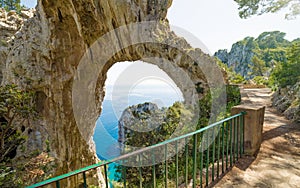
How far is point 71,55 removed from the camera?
8.87 m

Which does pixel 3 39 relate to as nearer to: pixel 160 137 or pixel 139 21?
pixel 139 21

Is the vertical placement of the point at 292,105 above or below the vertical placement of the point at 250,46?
below

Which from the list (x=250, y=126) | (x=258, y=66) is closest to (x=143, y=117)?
(x=250, y=126)

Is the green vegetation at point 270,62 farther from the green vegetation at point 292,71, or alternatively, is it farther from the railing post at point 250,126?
the railing post at point 250,126

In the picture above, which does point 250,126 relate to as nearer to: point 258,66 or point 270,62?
point 258,66

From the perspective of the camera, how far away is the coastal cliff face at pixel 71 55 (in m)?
7.58

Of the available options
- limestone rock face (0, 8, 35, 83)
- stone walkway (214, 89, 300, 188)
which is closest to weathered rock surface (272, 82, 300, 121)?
stone walkway (214, 89, 300, 188)

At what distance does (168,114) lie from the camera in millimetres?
7035

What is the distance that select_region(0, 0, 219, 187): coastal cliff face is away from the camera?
7582 mm

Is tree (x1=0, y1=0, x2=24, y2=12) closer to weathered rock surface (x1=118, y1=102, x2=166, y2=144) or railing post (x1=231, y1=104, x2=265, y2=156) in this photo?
weathered rock surface (x1=118, y1=102, x2=166, y2=144)

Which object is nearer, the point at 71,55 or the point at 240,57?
the point at 71,55

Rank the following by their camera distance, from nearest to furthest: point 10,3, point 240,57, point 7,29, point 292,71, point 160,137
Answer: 1. point 160,137
2. point 292,71
3. point 7,29
4. point 10,3
5. point 240,57

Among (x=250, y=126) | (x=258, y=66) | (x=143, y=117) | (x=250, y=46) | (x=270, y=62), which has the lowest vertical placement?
(x=143, y=117)

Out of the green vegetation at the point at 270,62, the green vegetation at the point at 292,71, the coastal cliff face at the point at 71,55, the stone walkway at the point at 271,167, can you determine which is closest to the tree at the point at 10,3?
the coastal cliff face at the point at 71,55
